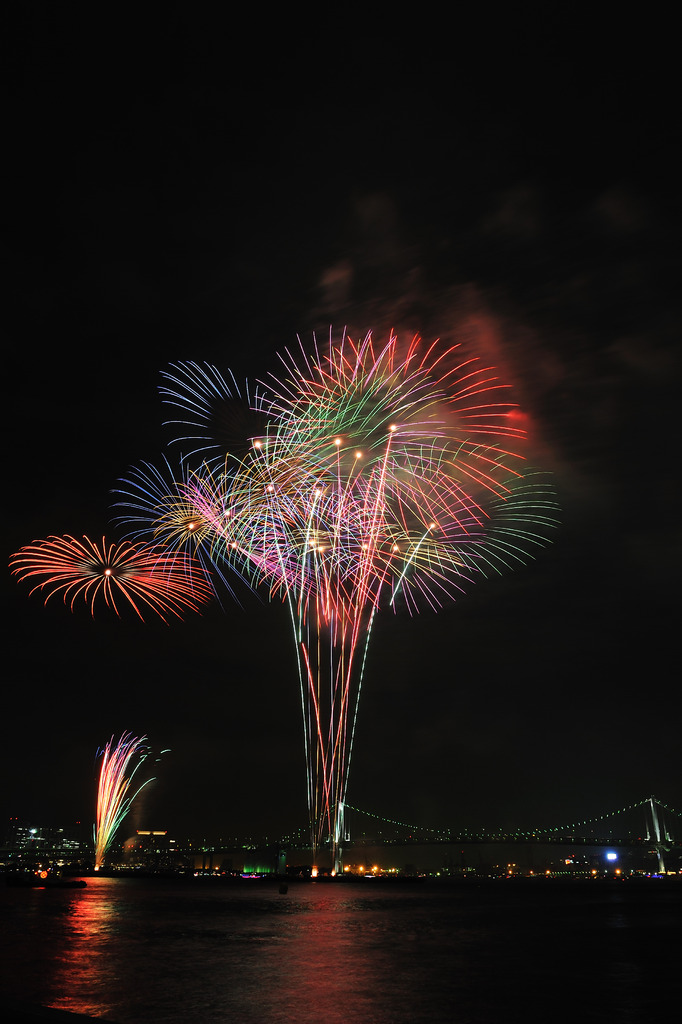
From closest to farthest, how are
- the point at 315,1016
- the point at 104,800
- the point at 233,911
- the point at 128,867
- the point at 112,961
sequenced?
the point at 315,1016
the point at 112,961
the point at 233,911
the point at 104,800
the point at 128,867

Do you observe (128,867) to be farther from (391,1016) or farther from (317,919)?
(391,1016)

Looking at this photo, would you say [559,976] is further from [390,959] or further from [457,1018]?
[457,1018]

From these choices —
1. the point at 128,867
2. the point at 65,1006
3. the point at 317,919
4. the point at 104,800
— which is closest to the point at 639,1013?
the point at 65,1006

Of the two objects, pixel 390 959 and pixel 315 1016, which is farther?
pixel 390 959

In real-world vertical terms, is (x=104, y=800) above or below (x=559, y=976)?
above

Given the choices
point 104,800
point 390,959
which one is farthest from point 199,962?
point 104,800

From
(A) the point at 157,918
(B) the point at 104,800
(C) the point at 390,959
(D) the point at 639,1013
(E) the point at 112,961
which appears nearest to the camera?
(D) the point at 639,1013

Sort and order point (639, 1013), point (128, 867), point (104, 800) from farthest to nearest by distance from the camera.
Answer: point (128, 867), point (104, 800), point (639, 1013)

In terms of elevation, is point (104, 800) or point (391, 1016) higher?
point (104, 800)

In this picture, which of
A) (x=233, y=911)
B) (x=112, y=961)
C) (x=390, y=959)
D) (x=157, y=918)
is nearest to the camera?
(x=112, y=961)
